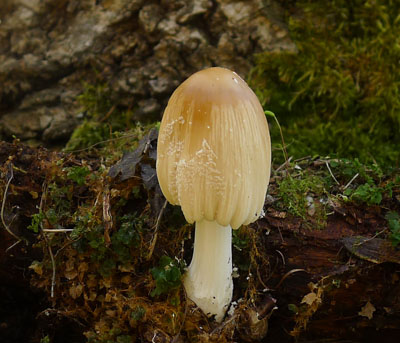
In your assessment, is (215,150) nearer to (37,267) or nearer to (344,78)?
(37,267)

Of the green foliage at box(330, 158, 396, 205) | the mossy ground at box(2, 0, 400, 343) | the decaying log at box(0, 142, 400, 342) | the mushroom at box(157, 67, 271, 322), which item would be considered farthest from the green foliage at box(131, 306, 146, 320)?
the green foliage at box(330, 158, 396, 205)

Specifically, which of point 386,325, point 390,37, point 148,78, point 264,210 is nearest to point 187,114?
point 264,210

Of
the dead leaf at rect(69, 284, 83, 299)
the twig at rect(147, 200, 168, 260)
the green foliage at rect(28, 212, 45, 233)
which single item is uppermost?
the green foliage at rect(28, 212, 45, 233)

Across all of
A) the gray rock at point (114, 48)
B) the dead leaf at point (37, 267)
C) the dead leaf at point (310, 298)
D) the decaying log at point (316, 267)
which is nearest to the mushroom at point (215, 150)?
the decaying log at point (316, 267)

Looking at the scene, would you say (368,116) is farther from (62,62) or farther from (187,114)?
(62,62)

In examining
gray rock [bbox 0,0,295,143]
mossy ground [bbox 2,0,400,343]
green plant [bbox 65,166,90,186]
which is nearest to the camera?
mossy ground [bbox 2,0,400,343]

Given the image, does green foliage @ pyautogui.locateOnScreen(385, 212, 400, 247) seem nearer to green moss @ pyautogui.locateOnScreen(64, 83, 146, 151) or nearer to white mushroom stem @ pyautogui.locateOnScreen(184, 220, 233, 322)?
white mushroom stem @ pyautogui.locateOnScreen(184, 220, 233, 322)

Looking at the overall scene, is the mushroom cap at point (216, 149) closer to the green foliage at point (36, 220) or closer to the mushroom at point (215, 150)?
the mushroom at point (215, 150)
